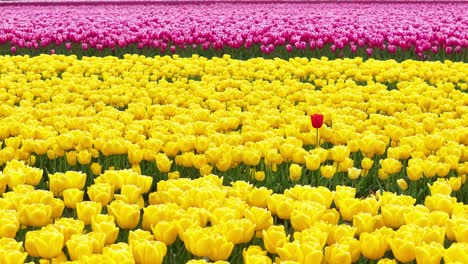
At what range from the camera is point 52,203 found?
3.22 meters

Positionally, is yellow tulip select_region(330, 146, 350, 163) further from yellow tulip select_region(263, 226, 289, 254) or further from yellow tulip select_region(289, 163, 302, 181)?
yellow tulip select_region(263, 226, 289, 254)

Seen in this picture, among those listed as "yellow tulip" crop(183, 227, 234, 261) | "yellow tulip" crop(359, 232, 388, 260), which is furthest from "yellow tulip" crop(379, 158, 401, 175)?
"yellow tulip" crop(183, 227, 234, 261)

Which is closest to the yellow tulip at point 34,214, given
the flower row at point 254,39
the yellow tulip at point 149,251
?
the yellow tulip at point 149,251

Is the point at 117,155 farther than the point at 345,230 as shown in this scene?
Yes

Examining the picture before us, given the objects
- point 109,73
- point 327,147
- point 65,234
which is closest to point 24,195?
point 65,234

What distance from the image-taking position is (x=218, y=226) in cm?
282

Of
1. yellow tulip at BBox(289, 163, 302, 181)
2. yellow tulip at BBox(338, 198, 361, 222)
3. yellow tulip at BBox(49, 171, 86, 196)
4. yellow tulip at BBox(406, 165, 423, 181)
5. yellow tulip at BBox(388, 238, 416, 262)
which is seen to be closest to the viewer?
yellow tulip at BBox(388, 238, 416, 262)

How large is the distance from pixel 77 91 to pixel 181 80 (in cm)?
139

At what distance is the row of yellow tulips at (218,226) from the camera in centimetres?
261

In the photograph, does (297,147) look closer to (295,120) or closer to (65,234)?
(295,120)

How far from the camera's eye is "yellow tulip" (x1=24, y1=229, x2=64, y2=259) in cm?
260

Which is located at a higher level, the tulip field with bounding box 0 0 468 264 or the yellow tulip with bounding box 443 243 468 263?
the yellow tulip with bounding box 443 243 468 263

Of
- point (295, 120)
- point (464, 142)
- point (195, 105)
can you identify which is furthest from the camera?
point (195, 105)

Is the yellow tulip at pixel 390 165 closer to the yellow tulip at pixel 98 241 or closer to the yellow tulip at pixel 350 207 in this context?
the yellow tulip at pixel 350 207
